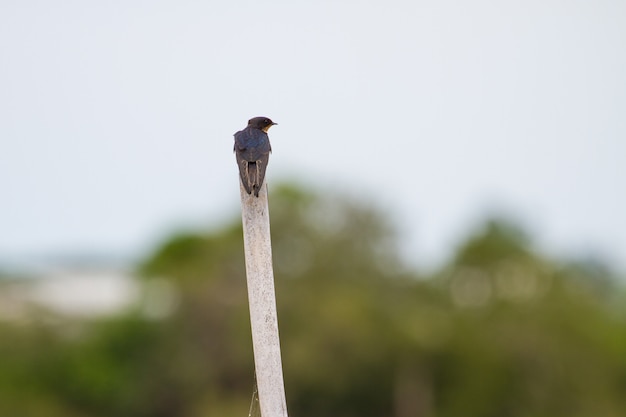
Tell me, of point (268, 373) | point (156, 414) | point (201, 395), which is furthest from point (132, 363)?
point (268, 373)

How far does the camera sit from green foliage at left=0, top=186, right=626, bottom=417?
2382 inches

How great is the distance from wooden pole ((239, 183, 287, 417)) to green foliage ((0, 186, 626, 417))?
146 ft

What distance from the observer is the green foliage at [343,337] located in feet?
198

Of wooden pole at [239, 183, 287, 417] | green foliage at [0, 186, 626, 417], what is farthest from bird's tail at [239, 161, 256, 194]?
green foliage at [0, 186, 626, 417]

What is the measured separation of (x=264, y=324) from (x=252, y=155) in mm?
1686

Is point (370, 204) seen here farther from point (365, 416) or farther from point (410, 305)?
point (365, 416)

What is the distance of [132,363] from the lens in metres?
73.1

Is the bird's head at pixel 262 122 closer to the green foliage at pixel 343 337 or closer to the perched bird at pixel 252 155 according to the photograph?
the perched bird at pixel 252 155

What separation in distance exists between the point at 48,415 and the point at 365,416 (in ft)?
39.4

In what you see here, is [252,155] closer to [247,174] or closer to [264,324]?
[247,174]

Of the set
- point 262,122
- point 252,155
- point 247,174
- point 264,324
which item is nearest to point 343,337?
point 262,122

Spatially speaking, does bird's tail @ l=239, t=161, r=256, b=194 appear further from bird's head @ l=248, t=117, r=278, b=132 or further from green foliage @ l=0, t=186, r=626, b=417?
green foliage @ l=0, t=186, r=626, b=417

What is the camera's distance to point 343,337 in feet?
204

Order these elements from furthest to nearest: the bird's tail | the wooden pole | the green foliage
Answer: the green foliage → the bird's tail → the wooden pole
